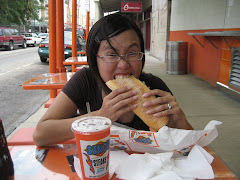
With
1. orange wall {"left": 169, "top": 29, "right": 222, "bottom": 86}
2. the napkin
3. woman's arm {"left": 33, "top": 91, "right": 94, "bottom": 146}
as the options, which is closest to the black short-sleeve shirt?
woman's arm {"left": 33, "top": 91, "right": 94, "bottom": 146}

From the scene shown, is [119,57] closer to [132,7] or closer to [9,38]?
[132,7]

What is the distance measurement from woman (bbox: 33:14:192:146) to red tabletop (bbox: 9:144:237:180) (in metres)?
0.07

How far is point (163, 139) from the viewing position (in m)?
1.12

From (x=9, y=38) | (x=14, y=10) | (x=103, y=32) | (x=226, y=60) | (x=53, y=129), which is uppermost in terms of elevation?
(x=14, y=10)

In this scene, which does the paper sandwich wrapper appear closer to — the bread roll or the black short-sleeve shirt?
the bread roll

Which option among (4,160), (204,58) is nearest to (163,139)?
(4,160)

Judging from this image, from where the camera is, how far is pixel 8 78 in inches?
340

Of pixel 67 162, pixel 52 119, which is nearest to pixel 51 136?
pixel 52 119

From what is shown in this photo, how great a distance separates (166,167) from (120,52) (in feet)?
2.57

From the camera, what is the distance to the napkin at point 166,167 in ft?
3.29

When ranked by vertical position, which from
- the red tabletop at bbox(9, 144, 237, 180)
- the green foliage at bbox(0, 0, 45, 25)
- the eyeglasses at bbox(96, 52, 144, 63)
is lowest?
the red tabletop at bbox(9, 144, 237, 180)

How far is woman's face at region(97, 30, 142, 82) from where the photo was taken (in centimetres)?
150

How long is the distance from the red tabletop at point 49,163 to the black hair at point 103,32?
572mm

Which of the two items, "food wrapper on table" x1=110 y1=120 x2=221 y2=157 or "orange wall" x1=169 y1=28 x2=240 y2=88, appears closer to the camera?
"food wrapper on table" x1=110 y1=120 x2=221 y2=157
